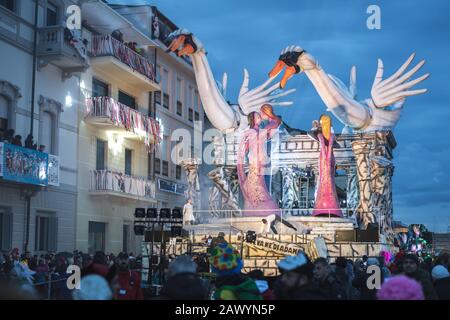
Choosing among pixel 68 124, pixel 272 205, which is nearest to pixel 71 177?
pixel 68 124

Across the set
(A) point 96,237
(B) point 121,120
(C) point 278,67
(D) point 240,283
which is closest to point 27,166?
(B) point 121,120

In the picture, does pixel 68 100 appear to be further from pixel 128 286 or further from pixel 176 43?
pixel 128 286

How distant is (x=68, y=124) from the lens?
26031mm

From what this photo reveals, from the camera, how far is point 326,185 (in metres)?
24.7

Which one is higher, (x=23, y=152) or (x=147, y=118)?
(x=147, y=118)

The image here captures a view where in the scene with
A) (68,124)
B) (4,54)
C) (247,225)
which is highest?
(4,54)

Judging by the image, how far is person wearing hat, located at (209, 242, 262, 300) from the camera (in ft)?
19.1

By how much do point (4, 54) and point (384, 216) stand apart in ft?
46.2

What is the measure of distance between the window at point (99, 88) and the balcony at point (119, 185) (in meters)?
3.49

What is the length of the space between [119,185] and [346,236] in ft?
36.2

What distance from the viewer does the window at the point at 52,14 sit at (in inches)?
977

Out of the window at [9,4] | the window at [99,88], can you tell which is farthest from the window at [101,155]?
the window at [9,4]

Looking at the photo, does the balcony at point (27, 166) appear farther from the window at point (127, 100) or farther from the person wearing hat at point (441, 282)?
the person wearing hat at point (441, 282)

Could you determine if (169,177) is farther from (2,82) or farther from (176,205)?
(2,82)
